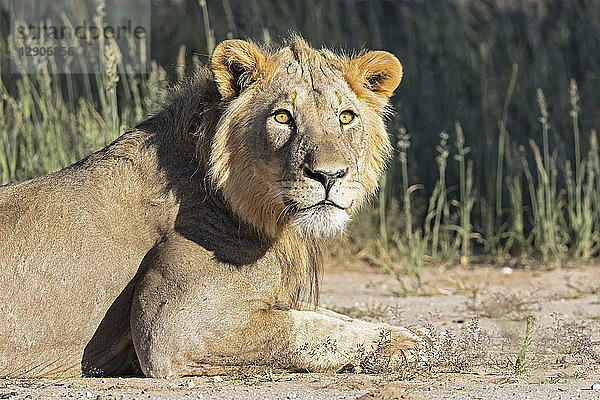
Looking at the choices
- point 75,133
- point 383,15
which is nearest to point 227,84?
point 75,133

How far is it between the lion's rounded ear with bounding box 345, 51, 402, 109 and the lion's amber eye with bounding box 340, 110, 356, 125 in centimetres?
20

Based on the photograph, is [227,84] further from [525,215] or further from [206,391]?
[525,215]

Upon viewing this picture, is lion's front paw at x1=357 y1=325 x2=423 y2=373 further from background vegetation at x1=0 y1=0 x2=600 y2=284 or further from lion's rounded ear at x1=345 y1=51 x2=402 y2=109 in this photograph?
background vegetation at x1=0 y1=0 x2=600 y2=284

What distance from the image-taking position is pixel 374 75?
511 cm

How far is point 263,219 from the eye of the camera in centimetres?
480

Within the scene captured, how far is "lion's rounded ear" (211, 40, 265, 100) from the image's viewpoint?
4754 millimetres

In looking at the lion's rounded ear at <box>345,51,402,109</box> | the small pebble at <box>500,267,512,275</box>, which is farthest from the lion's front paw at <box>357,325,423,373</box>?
the small pebble at <box>500,267,512,275</box>

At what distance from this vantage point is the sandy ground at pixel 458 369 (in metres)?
4.15

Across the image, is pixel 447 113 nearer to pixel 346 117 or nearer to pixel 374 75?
pixel 374 75

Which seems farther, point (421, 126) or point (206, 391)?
point (421, 126)

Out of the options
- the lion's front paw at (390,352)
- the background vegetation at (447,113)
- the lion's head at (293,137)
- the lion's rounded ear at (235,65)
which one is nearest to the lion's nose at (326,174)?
the lion's head at (293,137)

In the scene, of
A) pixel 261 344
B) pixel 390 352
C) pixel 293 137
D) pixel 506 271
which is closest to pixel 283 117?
pixel 293 137

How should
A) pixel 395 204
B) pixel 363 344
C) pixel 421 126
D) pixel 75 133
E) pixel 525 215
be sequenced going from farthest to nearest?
1. pixel 421 126
2. pixel 525 215
3. pixel 395 204
4. pixel 75 133
5. pixel 363 344

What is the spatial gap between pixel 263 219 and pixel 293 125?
1.55 ft
